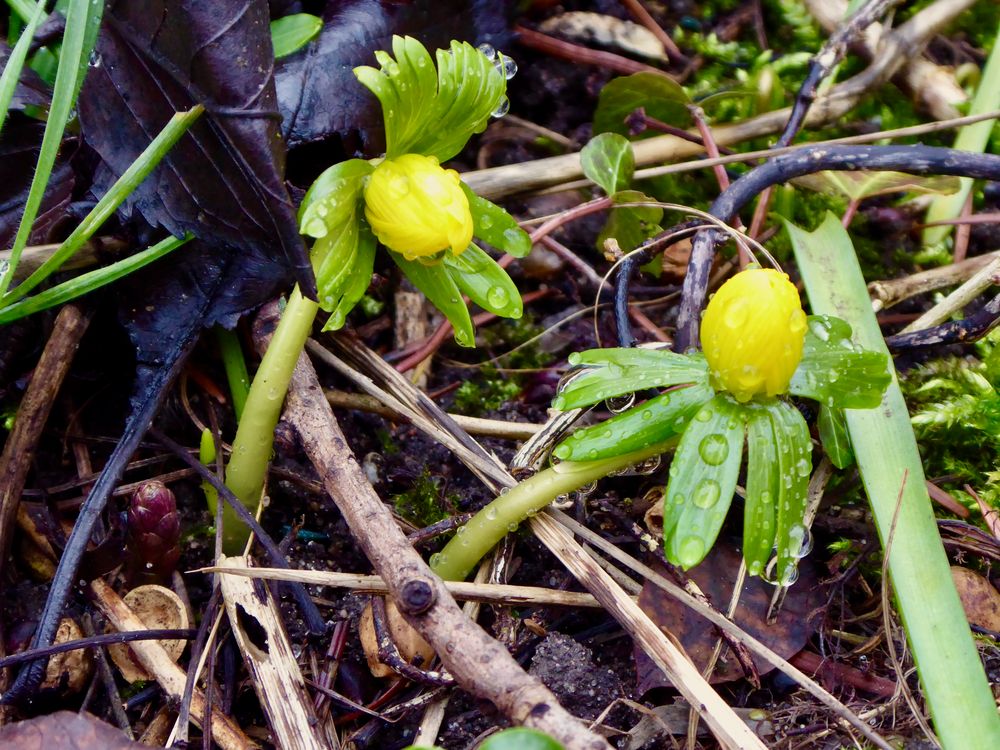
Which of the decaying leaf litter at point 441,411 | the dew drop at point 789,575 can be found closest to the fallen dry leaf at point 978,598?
the decaying leaf litter at point 441,411

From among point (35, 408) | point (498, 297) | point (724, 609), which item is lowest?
point (724, 609)

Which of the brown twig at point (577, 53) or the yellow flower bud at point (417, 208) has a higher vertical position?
the yellow flower bud at point (417, 208)

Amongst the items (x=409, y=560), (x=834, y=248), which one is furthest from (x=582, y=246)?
(x=409, y=560)

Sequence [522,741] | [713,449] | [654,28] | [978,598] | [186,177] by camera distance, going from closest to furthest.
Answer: [522,741] < [713,449] < [186,177] < [978,598] < [654,28]

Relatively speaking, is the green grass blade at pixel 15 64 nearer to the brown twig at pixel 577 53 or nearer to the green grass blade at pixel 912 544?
the brown twig at pixel 577 53

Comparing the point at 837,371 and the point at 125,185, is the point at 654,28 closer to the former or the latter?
the point at 837,371

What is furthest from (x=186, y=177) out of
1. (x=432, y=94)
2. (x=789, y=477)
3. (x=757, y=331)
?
(x=789, y=477)
